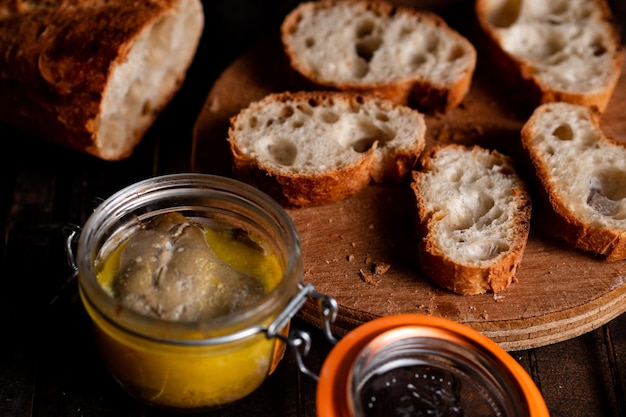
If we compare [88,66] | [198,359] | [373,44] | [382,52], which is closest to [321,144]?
[382,52]

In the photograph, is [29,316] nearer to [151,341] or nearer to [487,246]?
[151,341]

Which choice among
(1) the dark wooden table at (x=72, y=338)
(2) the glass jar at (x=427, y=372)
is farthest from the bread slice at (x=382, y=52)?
(2) the glass jar at (x=427, y=372)

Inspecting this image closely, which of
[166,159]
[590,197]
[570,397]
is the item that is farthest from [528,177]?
[166,159]

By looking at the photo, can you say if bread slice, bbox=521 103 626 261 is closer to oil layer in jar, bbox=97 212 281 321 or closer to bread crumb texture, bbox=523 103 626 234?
bread crumb texture, bbox=523 103 626 234

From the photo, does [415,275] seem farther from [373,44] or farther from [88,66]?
[88,66]

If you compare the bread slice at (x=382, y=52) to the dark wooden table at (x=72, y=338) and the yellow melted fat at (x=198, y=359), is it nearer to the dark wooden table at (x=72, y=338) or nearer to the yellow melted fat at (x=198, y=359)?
the dark wooden table at (x=72, y=338)

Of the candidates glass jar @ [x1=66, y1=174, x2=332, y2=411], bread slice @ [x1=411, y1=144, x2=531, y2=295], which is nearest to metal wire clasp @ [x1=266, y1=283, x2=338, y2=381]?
glass jar @ [x1=66, y1=174, x2=332, y2=411]
